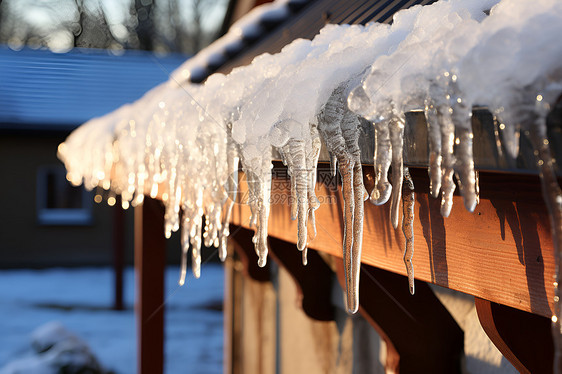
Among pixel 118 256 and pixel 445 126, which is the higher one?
pixel 445 126

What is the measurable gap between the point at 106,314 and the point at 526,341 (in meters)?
8.96

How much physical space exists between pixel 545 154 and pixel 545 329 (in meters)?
0.59

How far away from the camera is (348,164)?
0.78 meters

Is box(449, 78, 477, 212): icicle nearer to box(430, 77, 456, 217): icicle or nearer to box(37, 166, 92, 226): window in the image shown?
box(430, 77, 456, 217): icicle

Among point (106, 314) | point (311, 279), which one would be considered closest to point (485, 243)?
point (311, 279)

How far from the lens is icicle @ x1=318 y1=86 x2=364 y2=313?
0.75 m

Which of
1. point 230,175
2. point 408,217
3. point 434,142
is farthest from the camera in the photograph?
point 230,175

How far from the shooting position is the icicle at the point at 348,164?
29.6 inches

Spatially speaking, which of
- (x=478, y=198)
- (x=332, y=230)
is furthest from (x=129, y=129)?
(x=478, y=198)

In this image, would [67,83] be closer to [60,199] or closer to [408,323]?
[60,199]

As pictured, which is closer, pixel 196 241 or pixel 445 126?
pixel 445 126

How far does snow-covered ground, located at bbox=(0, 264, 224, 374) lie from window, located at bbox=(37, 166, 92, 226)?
47.0 inches

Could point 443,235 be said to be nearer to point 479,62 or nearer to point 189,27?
point 479,62

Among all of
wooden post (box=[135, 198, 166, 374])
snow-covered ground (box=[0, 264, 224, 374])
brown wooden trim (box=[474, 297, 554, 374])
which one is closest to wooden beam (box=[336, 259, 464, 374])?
brown wooden trim (box=[474, 297, 554, 374])
